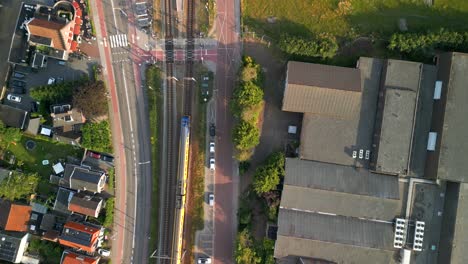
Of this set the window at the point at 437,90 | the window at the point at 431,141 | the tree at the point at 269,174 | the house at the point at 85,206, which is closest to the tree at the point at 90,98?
the house at the point at 85,206

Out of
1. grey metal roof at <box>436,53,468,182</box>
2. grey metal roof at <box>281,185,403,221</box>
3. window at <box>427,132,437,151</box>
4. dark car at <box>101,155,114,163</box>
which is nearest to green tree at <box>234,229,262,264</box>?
grey metal roof at <box>281,185,403,221</box>

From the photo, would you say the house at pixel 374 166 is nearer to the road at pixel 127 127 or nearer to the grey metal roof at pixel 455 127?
the grey metal roof at pixel 455 127

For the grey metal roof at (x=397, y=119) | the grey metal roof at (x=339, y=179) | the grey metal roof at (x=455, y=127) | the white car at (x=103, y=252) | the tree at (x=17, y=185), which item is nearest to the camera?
the grey metal roof at (x=455, y=127)

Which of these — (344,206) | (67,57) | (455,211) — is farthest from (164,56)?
(455,211)

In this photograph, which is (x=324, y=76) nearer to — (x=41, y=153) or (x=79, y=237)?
(x=79, y=237)

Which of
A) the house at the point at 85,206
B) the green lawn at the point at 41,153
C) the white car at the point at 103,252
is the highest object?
the green lawn at the point at 41,153
